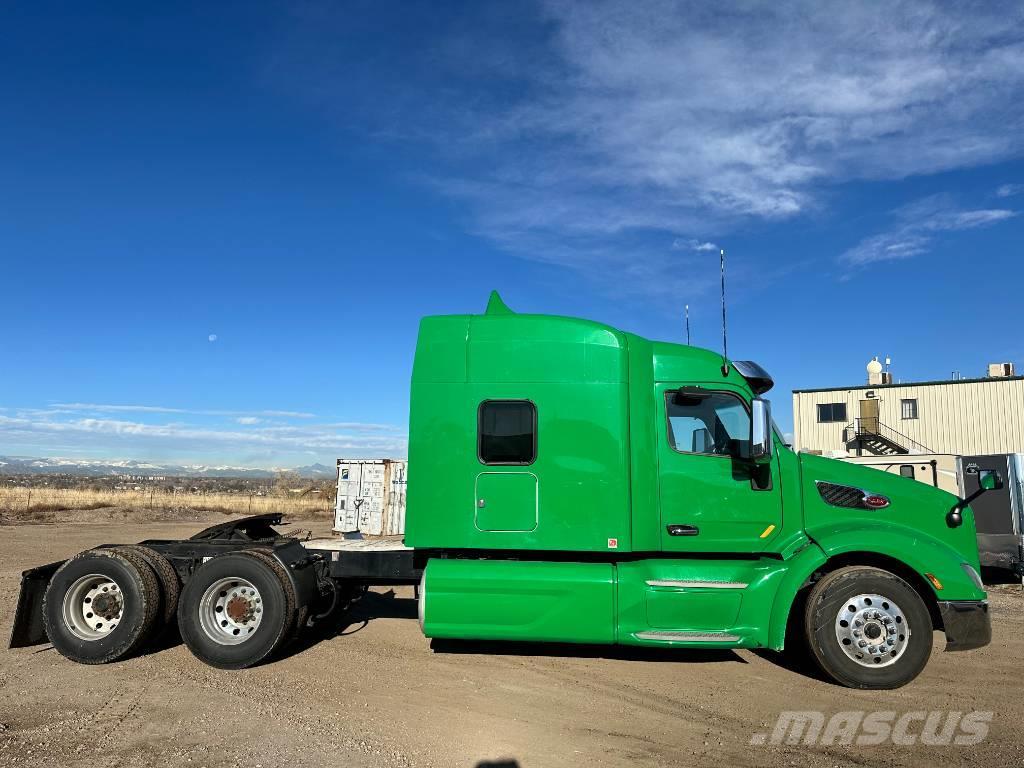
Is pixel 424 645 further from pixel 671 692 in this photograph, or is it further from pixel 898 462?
pixel 898 462

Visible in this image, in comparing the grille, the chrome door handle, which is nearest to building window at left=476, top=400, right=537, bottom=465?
the chrome door handle

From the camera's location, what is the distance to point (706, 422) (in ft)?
20.8

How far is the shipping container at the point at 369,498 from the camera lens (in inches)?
766

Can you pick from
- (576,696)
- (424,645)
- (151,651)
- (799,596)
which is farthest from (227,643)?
(799,596)

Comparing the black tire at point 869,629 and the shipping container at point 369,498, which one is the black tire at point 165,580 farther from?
the shipping container at point 369,498

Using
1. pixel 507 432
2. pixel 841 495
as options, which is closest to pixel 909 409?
pixel 841 495

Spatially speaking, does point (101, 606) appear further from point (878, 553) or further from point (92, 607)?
point (878, 553)

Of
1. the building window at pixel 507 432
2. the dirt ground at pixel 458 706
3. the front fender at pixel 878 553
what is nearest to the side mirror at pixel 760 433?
the front fender at pixel 878 553

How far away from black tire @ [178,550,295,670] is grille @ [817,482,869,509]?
204 inches

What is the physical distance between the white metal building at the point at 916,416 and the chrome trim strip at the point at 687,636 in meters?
27.5

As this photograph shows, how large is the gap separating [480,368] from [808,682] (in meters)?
4.21

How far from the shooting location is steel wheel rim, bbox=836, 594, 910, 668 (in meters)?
5.80

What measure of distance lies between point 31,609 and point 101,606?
751mm

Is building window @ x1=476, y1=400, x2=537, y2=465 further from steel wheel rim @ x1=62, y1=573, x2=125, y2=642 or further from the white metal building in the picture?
the white metal building
